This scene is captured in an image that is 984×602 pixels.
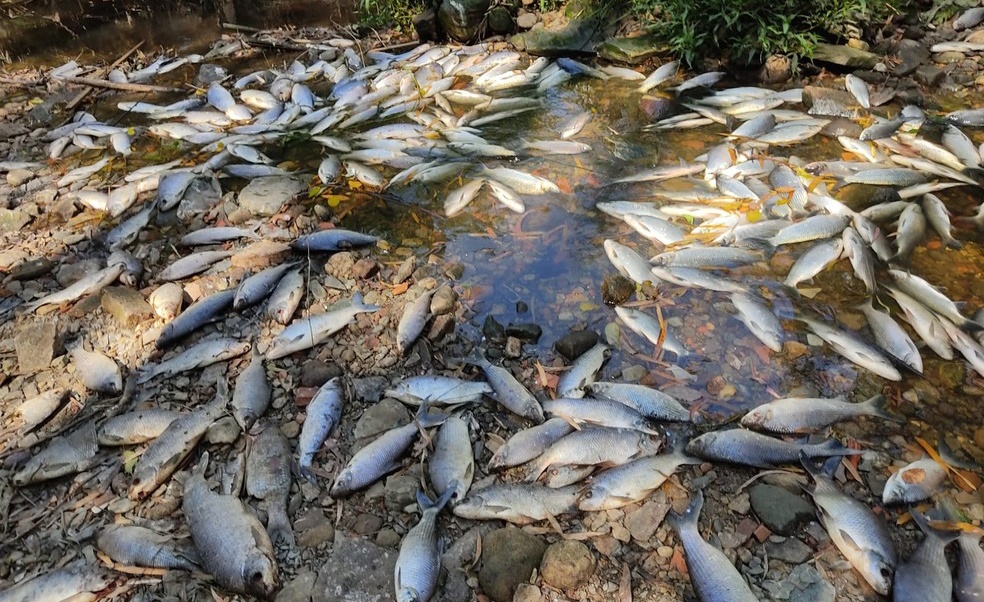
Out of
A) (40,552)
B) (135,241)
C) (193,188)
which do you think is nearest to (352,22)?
(193,188)

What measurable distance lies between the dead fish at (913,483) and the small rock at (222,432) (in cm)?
311

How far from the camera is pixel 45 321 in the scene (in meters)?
3.55

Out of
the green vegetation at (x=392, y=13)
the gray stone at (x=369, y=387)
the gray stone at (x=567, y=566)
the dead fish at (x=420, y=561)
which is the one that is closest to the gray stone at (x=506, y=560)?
the gray stone at (x=567, y=566)

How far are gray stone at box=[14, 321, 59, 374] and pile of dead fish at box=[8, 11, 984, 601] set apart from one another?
13 cm

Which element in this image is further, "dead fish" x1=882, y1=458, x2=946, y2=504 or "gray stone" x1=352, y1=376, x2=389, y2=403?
"gray stone" x1=352, y1=376, x2=389, y2=403

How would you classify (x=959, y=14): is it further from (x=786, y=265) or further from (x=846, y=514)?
(x=846, y=514)

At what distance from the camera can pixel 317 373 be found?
10.7 ft

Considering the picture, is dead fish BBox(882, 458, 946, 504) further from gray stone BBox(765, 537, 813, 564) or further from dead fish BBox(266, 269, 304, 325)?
dead fish BBox(266, 269, 304, 325)

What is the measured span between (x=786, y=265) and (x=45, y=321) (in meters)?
4.84

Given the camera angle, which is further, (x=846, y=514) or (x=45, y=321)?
(x=45, y=321)

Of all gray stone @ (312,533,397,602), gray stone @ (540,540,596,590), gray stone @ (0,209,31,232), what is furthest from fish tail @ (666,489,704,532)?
gray stone @ (0,209,31,232)

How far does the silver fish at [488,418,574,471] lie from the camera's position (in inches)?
109

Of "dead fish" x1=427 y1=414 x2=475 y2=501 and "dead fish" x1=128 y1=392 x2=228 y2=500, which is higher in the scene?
"dead fish" x1=128 y1=392 x2=228 y2=500

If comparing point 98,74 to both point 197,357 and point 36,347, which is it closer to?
point 36,347
